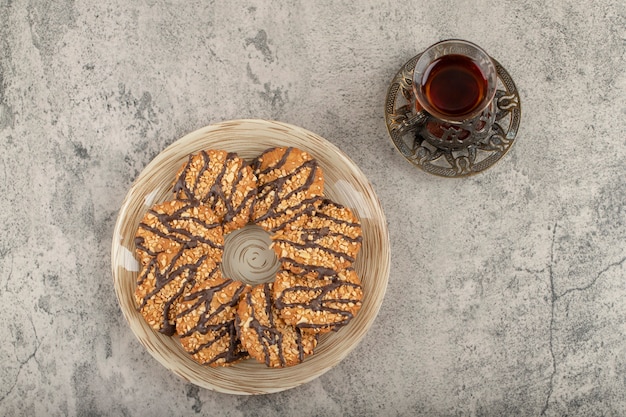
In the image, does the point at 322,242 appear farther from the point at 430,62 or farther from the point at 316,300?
the point at 430,62

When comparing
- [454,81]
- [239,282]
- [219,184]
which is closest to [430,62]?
[454,81]

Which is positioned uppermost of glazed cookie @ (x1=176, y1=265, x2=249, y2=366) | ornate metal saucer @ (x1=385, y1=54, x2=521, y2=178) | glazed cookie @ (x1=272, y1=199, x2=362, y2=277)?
ornate metal saucer @ (x1=385, y1=54, x2=521, y2=178)

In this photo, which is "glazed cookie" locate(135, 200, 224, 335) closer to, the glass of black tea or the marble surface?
the marble surface

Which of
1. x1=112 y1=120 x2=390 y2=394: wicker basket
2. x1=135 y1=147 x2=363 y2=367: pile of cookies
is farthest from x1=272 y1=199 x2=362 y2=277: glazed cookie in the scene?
x1=112 y1=120 x2=390 y2=394: wicker basket

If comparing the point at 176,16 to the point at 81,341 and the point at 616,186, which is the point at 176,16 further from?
the point at 616,186

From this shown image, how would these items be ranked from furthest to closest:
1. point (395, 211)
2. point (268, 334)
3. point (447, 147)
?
point (395, 211) < point (447, 147) < point (268, 334)

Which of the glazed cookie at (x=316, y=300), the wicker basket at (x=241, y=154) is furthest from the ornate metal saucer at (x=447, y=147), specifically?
the glazed cookie at (x=316, y=300)

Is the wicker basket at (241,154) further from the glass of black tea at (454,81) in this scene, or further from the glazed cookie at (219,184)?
the glass of black tea at (454,81)
